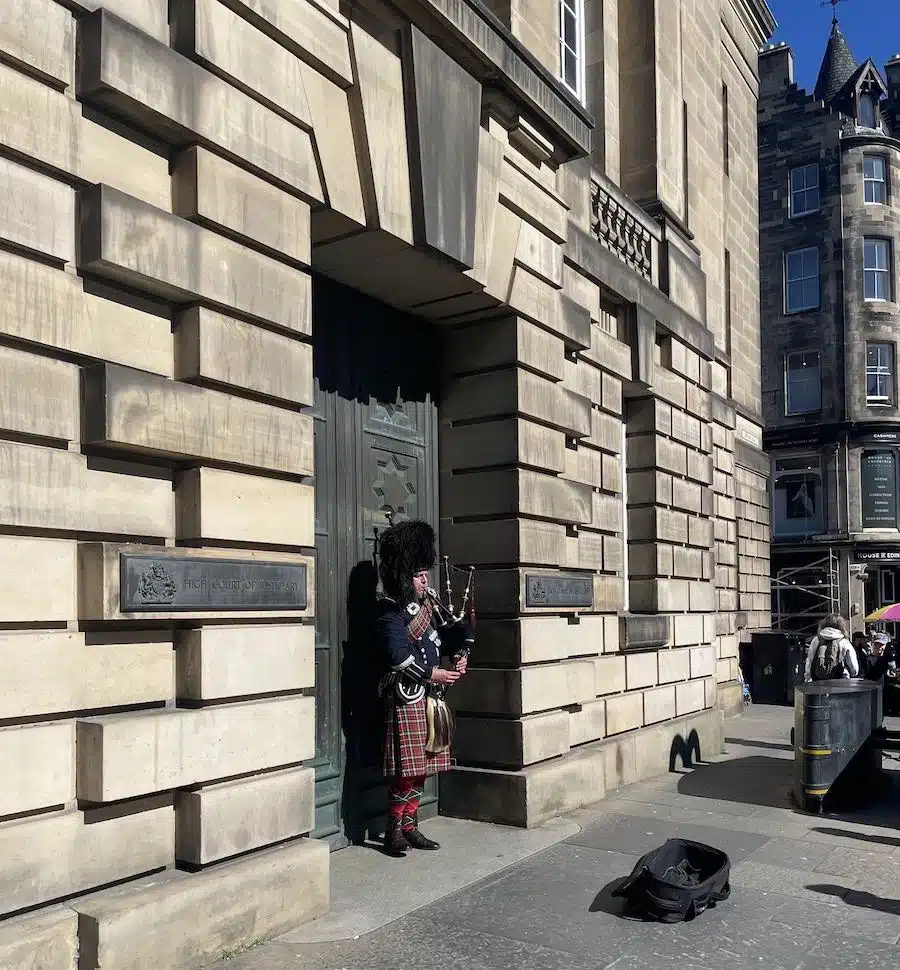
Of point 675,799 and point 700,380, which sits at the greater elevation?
point 700,380

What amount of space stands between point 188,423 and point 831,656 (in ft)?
30.9

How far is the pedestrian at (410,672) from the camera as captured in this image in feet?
23.6

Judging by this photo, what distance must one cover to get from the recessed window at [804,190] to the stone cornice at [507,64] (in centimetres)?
3202

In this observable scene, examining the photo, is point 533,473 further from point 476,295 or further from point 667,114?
point 667,114

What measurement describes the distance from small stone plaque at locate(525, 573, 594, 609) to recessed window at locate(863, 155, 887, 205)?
1311 inches

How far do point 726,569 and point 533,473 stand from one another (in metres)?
9.79

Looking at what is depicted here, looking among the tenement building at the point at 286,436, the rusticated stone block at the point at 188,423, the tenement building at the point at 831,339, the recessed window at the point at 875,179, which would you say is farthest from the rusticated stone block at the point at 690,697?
the recessed window at the point at 875,179

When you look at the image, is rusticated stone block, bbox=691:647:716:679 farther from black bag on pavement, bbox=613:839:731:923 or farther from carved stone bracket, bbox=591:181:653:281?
black bag on pavement, bbox=613:839:731:923

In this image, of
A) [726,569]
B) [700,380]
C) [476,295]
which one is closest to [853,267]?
[726,569]

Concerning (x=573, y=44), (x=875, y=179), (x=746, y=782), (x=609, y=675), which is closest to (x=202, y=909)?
(x=609, y=675)

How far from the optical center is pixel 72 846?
474 cm

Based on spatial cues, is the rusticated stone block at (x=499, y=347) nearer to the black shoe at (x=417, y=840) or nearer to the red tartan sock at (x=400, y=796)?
the red tartan sock at (x=400, y=796)

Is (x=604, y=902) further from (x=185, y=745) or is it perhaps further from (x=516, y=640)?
(x=185, y=745)

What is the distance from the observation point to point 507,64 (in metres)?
8.19
